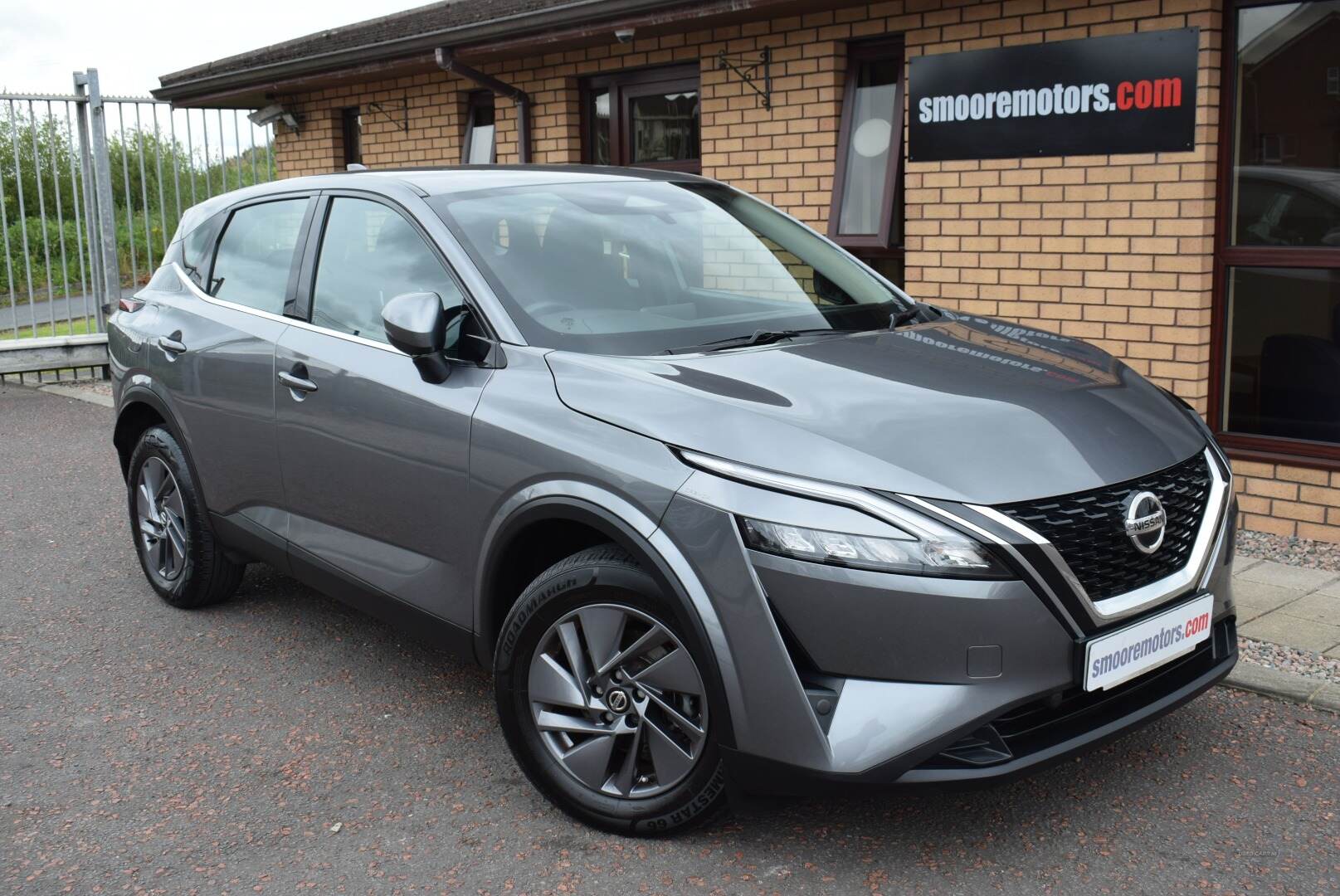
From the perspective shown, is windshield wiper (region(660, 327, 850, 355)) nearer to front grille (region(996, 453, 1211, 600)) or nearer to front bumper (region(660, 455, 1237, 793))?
front bumper (region(660, 455, 1237, 793))

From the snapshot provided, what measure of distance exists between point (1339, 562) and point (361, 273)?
428 centimetres

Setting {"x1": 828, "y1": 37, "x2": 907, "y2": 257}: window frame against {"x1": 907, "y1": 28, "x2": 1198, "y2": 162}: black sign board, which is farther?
{"x1": 828, "y1": 37, "x2": 907, "y2": 257}: window frame

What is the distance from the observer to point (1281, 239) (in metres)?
5.90

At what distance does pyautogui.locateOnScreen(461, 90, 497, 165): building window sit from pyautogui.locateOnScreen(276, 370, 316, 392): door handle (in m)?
6.37

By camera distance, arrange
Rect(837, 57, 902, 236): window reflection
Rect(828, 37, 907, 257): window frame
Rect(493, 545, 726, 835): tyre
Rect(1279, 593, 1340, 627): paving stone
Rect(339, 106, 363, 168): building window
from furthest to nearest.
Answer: Rect(339, 106, 363, 168): building window < Rect(837, 57, 902, 236): window reflection < Rect(828, 37, 907, 257): window frame < Rect(1279, 593, 1340, 627): paving stone < Rect(493, 545, 726, 835): tyre

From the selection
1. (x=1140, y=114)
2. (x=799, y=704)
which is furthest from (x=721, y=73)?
(x=799, y=704)

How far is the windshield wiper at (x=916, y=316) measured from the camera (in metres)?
4.04

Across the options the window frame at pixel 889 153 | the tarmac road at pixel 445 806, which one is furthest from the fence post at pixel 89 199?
the tarmac road at pixel 445 806

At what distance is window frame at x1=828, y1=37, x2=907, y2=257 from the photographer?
7434 millimetres

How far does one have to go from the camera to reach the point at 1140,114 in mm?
6105

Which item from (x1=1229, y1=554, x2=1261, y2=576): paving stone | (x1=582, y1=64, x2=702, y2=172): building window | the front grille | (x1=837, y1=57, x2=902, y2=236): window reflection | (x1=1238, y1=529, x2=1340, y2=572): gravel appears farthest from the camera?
(x1=582, y1=64, x2=702, y2=172): building window

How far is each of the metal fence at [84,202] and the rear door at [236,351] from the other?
7784 mm

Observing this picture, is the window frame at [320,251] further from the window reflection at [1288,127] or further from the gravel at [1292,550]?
the window reflection at [1288,127]

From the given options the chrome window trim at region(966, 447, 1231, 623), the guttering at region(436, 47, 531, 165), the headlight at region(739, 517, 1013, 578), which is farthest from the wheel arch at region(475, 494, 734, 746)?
the guttering at region(436, 47, 531, 165)
